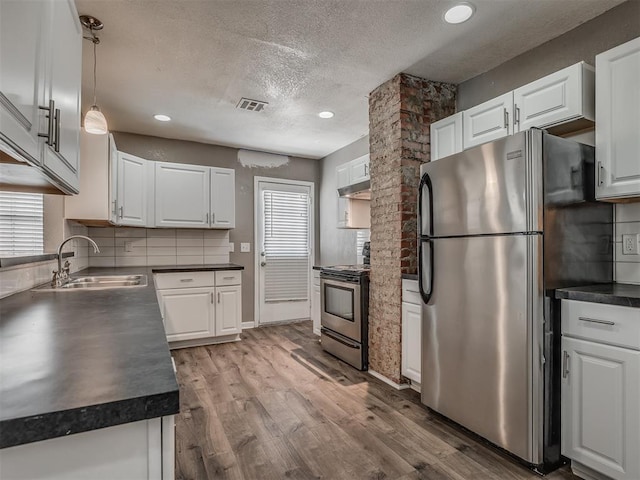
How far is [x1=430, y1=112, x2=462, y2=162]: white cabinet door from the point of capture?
2744 millimetres

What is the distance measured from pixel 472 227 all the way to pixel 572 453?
120cm

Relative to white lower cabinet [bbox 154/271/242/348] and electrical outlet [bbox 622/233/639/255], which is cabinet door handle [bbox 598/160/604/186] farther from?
white lower cabinet [bbox 154/271/242/348]

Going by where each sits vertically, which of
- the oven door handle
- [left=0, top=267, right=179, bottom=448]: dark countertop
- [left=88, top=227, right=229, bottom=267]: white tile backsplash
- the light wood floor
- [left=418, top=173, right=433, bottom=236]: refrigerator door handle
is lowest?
the light wood floor

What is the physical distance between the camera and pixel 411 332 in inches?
108

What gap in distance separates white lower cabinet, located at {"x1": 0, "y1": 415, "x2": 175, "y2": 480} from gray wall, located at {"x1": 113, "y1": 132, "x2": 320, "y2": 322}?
14.0 feet

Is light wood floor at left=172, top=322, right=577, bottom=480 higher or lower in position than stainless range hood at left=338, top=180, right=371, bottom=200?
lower

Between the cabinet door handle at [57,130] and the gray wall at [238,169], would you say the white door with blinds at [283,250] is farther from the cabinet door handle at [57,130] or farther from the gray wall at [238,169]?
Answer: the cabinet door handle at [57,130]

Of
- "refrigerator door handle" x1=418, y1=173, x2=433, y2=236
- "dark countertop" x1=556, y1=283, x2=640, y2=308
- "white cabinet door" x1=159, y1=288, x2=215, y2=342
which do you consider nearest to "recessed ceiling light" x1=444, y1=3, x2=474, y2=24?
"refrigerator door handle" x1=418, y1=173, x2=433, y2=236

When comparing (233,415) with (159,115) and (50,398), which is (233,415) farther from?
(159,115)

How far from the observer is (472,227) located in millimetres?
2078

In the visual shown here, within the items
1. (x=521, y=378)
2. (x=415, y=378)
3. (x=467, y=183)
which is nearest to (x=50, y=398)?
(x=521, y=378)

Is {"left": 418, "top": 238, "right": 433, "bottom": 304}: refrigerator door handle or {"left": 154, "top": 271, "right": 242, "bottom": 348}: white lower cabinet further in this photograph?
{"left": 154, "top": 271, "right": 242, "bottom": 348}: white lower cabinet

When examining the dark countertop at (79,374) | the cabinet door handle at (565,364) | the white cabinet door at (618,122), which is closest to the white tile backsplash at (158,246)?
the dark countertop at (79,374)

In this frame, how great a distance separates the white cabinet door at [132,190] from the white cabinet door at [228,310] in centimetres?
114
